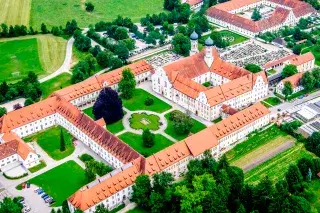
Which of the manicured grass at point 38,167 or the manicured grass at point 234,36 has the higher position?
the manicured grass at point 38,167

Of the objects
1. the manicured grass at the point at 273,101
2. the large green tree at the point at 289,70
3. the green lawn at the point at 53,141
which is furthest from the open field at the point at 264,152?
the green lawn at the point at 53,141

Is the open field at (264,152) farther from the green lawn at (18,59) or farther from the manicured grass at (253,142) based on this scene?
the green lawn at (18,59)

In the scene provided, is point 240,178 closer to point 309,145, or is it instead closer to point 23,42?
point 309,145

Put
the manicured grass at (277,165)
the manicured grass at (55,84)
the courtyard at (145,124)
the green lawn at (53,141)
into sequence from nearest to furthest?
the manicured grass at (277,165) → the green lawn at (53,141) → the courtyard at (145,124) → the manicured grass at (55,84)

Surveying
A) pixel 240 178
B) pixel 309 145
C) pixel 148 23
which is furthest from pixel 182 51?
pixel 240 178

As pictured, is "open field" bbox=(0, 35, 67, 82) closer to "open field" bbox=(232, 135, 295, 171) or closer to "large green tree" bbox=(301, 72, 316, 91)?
"open field" bbox=(232, 135, 295, 171)

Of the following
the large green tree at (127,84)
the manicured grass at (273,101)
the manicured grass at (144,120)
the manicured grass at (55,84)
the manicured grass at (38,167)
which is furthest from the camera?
the manicured grass at (55,84)
